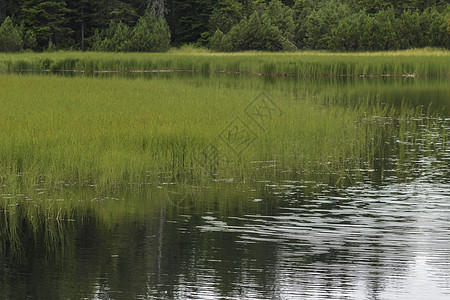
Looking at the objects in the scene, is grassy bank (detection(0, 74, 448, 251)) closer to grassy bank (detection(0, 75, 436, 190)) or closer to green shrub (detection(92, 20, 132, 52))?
grassy bank (detection(0, 75, 436, 190))

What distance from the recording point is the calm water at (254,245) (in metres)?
8.05

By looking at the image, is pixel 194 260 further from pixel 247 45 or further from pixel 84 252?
pixel 247 45

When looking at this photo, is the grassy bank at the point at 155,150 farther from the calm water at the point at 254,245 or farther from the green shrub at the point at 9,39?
the green shrub at the point at 9,39

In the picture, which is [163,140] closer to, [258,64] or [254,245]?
[254,245]

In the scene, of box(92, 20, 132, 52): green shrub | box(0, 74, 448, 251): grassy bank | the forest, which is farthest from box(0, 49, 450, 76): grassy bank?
box(0, 74, 448, 251): grassy bank

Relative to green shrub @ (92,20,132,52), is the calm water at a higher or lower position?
lower

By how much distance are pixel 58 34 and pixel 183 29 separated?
14.6 meters

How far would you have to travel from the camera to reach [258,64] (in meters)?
47.0

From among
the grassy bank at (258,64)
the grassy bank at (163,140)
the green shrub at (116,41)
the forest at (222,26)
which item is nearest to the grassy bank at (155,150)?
the grassy bank at (163,140)

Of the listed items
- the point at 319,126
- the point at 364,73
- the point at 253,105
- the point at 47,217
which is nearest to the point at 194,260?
the point at 47,217

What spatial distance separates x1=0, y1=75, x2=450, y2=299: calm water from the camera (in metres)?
8.05

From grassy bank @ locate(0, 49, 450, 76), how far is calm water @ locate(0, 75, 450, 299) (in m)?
31.9

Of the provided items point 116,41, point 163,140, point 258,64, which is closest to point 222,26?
point 116,41

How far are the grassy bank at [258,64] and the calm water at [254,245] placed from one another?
3191 cm
